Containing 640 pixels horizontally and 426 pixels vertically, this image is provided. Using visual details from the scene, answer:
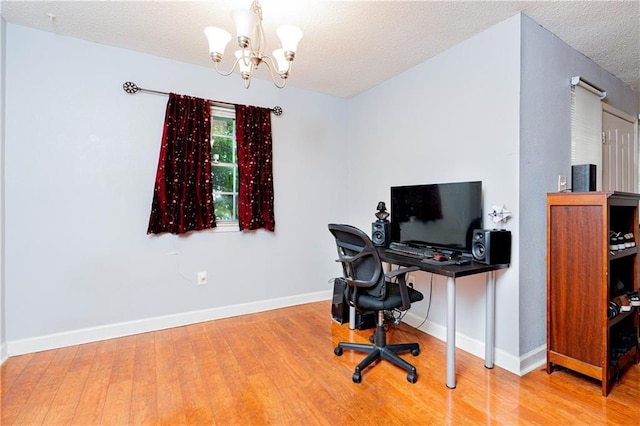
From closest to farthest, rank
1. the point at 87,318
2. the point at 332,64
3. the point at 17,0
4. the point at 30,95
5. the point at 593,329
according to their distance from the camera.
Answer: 1. the point at 593,329
2. the point at 17,0
3. the point at 30,95
4. the point at 87,318
5. the point at 332,64

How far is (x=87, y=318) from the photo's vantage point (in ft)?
8.57

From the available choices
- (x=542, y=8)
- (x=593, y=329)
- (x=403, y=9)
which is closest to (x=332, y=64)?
(x=403, y=9)

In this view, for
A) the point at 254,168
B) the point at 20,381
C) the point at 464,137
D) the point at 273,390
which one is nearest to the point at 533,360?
the point at 464,137

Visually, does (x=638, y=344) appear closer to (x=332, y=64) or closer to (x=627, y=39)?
(x=627, y=39)

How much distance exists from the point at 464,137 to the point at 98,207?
313 centimetres

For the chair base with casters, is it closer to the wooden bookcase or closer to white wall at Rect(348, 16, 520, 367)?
white wall at Rect(348, 16, 520, 367)

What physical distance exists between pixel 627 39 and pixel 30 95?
4.69m

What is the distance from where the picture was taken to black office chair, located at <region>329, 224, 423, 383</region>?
2.00 metres

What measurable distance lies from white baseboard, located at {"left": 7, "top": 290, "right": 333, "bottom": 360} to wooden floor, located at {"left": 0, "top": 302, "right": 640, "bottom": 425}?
81 millimetres

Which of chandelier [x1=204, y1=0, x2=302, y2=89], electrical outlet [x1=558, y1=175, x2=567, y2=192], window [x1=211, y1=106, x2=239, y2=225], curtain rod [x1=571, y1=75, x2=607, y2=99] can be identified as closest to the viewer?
chandelier [x1=204, y1=0, x2=302, y2=89]

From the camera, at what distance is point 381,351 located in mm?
2209

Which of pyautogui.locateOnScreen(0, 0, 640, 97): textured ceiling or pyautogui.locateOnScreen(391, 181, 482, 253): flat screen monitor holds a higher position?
pyautogui.locateOnScreen(0, 0, 640, 97): textured ceiling

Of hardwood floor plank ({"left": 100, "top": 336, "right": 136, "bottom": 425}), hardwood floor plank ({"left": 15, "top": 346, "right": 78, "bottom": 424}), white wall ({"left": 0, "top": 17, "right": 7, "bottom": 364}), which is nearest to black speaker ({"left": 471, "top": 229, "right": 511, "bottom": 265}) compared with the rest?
hardwood floor plank ({"left": 100, "top": 336, "right": 136, "bottom": 425})

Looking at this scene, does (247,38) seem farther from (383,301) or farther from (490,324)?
(490,324)
